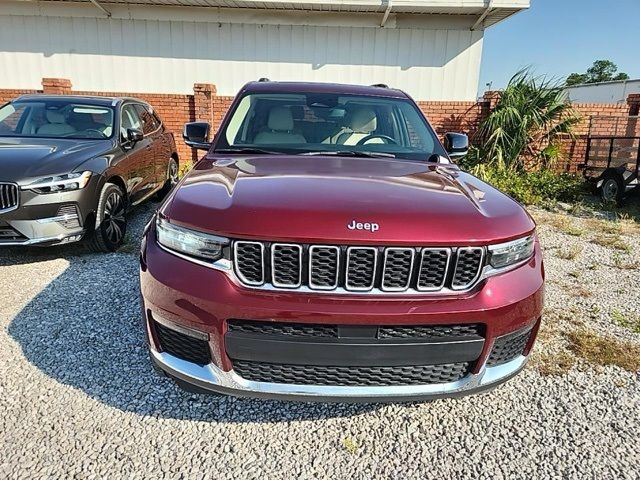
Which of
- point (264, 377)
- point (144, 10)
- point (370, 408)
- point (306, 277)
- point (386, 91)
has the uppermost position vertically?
point (144, 10)

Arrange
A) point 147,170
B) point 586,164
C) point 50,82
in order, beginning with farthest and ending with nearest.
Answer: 1. point 50,82
2. point 586,164
3. point 147,170

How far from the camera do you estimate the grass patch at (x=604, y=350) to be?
2982 mm

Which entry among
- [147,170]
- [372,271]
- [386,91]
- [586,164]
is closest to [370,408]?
[372,271]

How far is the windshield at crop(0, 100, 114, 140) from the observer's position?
5.33 metres

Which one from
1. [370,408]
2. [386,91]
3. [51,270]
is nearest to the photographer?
[370,408]

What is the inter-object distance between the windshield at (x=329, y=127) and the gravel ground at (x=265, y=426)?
1.57m

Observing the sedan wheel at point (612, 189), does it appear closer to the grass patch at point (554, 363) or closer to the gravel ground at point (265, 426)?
the gravel ground at point (265, 426)

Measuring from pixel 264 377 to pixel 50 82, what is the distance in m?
10.3

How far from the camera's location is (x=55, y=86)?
9.82m

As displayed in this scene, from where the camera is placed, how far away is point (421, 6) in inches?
392

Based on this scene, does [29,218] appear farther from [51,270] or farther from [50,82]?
[50,82]

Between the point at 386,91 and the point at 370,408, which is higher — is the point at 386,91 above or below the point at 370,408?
above

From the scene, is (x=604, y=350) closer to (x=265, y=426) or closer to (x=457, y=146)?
(x=457, y=146)

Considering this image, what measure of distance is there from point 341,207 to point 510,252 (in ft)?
2.55
